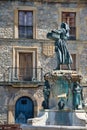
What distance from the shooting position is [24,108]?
1211 inches

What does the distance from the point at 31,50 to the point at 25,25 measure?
63.0 inches

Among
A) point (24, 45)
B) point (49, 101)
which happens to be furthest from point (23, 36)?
point (49, 101)

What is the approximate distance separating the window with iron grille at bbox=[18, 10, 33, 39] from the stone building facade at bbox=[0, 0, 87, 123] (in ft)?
Answer: 0.23

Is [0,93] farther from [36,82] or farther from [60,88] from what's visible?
[60,88]

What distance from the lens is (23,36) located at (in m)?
31.1

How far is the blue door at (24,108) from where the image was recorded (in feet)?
100

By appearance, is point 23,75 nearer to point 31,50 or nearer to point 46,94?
point 31,50

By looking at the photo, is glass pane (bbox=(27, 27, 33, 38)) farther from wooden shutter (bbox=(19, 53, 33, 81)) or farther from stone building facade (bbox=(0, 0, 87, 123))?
wooden shutter (bbox=(19, 53, 33, 81))

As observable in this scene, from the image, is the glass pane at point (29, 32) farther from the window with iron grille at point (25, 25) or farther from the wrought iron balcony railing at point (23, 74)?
the wrought iron balcony railing at point (23, 74)

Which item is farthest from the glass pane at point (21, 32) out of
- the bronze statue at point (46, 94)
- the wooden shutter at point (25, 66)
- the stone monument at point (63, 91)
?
the bronze statue at point (46, 94)

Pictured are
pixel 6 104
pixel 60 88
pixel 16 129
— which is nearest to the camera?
pixel 16 129

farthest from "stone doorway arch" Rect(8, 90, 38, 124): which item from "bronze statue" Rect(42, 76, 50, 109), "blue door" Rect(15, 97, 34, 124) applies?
"bronze statue" Rect(42, 76, 50, 109)

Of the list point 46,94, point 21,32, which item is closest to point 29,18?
point 21,32

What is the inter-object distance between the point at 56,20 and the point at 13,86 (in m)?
4.99
